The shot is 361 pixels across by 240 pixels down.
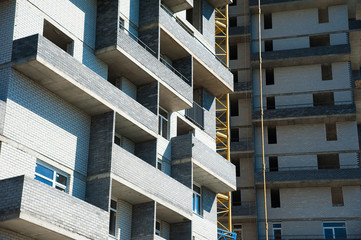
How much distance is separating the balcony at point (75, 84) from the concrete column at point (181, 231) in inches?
186

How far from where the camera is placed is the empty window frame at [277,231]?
184 feet

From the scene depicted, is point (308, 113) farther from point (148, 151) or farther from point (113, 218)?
point (113, 218)

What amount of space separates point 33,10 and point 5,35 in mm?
1738

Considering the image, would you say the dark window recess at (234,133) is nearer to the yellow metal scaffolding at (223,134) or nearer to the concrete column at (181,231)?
the yellow metal scaffolding at (223,134)

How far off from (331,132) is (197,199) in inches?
1052

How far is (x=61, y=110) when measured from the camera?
26.5 meters

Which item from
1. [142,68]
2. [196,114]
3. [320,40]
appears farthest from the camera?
[320,40]

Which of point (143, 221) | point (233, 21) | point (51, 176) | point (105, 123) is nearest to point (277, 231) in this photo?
point (233, 21)

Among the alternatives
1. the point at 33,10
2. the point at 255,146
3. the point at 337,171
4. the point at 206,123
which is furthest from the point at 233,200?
the point at 33,10

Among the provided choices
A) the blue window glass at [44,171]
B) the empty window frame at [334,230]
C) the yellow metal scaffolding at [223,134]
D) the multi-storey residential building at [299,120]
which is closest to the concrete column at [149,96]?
the blue window glass at [44,171]

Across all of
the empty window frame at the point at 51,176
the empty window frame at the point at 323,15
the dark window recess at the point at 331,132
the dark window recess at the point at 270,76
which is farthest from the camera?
the empty window frame at the point at 323,15

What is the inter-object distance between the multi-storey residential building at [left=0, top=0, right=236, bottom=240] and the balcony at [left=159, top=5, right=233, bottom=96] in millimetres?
82

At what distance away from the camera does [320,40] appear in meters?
62.6

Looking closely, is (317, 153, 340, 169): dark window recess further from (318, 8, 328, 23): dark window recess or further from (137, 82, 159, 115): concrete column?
(137, 82, 159, 115): concrete column
